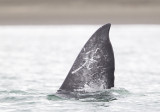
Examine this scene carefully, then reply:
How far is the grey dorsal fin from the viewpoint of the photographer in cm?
1371

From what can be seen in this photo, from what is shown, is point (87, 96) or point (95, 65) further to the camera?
point (87, 96)

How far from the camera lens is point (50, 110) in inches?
534

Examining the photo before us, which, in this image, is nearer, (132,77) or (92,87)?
(92,87)

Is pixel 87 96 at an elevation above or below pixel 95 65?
below

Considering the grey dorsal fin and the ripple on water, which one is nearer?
the grey dorsal fin

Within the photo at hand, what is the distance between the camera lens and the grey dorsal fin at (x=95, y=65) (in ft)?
45.0

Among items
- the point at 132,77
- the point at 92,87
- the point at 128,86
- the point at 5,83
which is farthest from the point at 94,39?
the point at 132,77

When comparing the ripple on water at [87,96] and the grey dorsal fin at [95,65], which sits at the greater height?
the grey dorsal fin at [95,65]

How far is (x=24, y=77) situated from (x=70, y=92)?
25.9 feet

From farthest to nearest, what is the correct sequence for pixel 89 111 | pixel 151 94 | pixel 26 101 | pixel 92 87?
pixel 151 94, pixel 26 101, pixel 92 87, pixel 89 111

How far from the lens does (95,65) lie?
13922 mm

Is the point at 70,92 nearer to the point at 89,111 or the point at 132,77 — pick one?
the point at 89,111

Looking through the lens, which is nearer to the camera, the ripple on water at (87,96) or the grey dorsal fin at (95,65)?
the grey dorsal fin at (95,65)

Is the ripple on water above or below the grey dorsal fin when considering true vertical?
below
